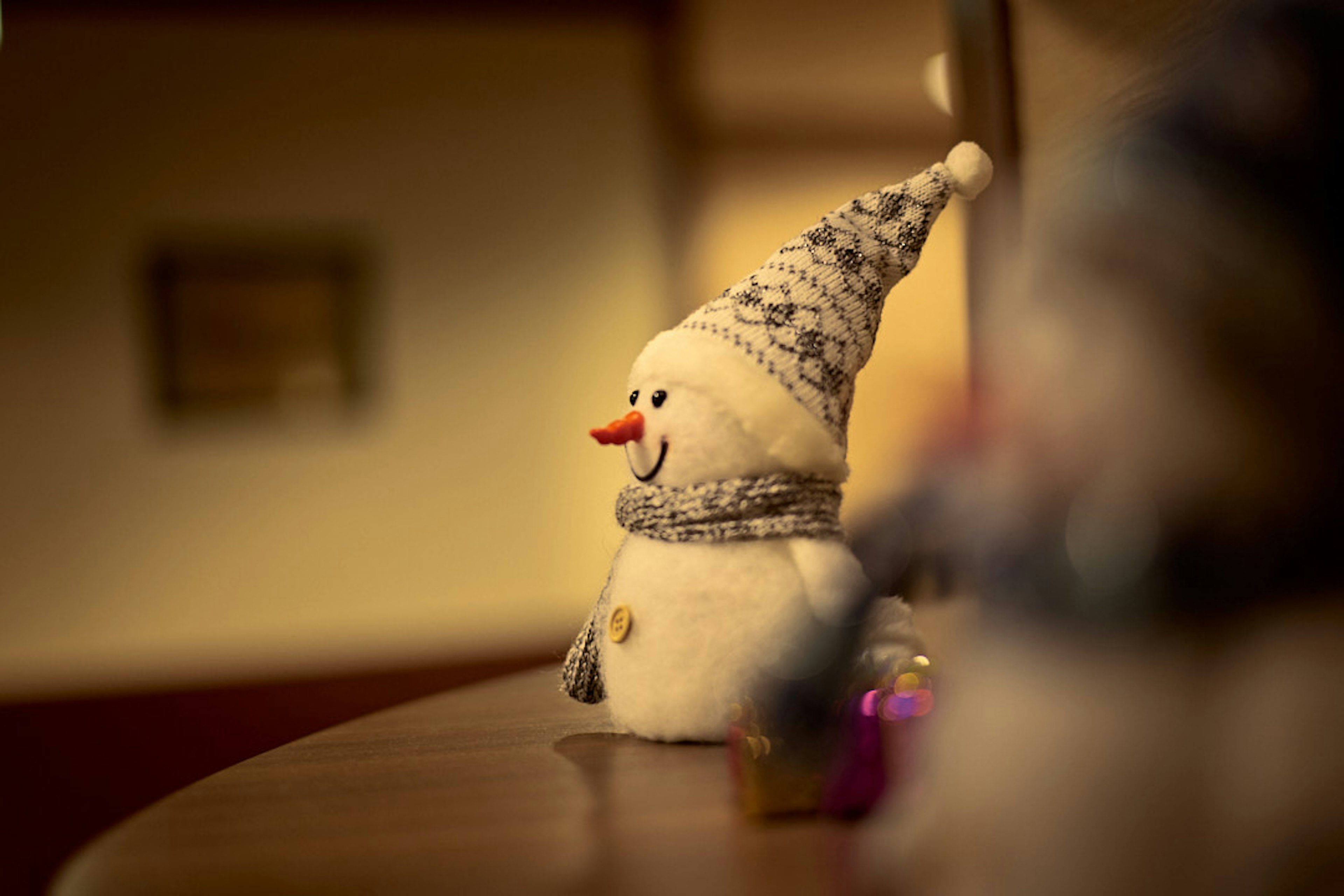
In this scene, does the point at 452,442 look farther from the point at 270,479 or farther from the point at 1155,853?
the point at 1155,853

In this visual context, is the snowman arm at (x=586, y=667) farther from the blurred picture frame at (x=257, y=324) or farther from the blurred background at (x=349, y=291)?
the blurred picture frame at (x=257, y=324)

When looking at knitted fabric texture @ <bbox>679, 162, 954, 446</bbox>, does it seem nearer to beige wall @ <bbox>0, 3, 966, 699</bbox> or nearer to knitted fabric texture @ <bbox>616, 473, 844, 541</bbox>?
knitted fabric texture @ <bbox>616, 473, 844, 541</bbox>

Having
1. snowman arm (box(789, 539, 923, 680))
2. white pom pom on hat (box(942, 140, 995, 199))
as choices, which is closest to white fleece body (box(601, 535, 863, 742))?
snowman arm (box(789, 539, 923, 680))

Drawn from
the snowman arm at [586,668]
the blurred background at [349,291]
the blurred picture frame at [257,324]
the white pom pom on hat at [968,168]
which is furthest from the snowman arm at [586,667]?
the blurred picture frame at [257,324]

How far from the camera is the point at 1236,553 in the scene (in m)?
0.26

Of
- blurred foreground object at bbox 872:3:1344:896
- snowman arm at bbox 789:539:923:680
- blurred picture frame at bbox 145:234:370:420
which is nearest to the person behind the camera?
blurred foreground object at bbox 872:3:1344:896

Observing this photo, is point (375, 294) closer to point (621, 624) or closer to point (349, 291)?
point (349, 291)

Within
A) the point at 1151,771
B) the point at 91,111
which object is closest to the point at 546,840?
the point at 1151,771

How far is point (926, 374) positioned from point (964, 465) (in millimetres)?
107

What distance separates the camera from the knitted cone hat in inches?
20.2

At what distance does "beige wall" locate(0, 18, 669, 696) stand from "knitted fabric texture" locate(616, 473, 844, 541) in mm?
2547

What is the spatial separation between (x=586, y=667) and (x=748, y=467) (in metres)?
0.16

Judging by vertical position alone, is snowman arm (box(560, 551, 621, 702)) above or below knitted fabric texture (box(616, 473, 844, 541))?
below

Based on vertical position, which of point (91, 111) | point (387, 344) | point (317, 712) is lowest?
point (317, 712)
